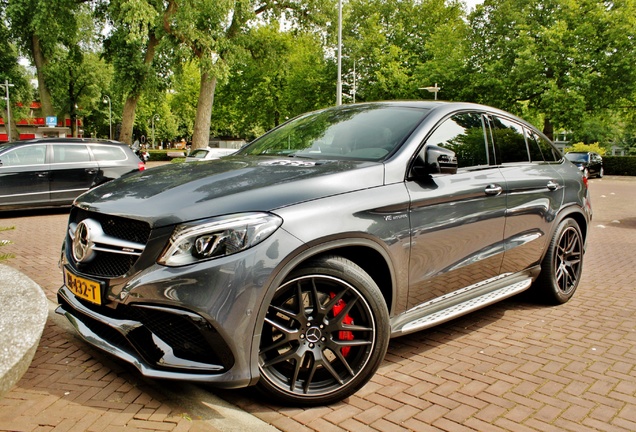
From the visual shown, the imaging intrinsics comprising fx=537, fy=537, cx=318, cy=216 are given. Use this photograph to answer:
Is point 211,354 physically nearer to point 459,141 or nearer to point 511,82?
point 459,141

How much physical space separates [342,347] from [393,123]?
65.1 inches

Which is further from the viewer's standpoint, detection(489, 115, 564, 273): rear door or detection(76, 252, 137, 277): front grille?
detection(489, 115, 564, 273): rear door

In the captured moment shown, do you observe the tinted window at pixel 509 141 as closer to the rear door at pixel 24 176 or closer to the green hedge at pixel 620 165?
the rear door at pixel 24 176

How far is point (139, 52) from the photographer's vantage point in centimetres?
2523

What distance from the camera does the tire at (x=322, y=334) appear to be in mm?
2719

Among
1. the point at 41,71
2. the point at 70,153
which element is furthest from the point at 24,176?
the point at 41,71

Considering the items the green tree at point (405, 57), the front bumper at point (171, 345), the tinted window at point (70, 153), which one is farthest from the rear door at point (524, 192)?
the green tree at point (405, 57)

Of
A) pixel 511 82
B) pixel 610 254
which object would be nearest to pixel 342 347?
pixel 610 254

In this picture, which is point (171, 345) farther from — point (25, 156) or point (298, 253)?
point (25, 156)

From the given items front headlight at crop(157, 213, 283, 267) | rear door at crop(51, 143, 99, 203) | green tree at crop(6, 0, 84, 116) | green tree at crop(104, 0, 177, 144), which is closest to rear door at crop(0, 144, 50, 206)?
rear door at crop(51, 143, 99, 203)

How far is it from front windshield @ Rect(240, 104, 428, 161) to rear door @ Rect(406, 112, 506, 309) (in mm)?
267

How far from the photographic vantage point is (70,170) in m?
11.7

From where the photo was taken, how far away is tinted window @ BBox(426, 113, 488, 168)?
377 cm

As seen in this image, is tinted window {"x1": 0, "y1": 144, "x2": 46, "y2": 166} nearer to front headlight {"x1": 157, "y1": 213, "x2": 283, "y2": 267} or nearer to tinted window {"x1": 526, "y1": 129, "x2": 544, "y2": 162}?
tinted window {"x1": 526, "y1": 129, "x2": 544, "y2": 162}
